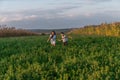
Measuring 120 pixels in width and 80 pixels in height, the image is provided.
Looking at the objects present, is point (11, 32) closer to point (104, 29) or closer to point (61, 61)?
point (104, 29)

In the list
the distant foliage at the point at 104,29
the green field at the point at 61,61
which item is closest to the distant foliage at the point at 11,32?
the distant foliage at the point at 104,29

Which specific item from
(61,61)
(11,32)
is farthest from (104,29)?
(61,61)

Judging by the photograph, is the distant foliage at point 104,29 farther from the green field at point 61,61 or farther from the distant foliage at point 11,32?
the green field at point 61,61

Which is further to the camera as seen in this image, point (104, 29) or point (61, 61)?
point (104, 29)

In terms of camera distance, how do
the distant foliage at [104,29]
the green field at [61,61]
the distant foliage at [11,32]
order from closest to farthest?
the green field at [61,61]
the distant foliage at [104,29]
the distant foliage at [11,32]

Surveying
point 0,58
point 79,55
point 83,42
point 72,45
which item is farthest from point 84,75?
point 83,42

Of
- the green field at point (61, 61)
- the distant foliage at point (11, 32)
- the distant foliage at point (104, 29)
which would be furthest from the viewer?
the distant foliage at point (11, 32)

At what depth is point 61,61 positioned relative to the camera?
23828mm

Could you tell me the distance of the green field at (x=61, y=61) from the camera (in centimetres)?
2069

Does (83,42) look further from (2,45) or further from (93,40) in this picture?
(2,45)

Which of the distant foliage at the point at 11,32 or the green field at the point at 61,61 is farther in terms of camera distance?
the distant foliage at the point at 11,32

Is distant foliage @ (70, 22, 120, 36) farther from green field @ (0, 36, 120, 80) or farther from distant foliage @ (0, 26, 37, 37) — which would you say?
green field @ (0, 36, 120, 80)

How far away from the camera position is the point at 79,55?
2511 centimetres

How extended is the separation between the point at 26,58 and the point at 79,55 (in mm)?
3137
